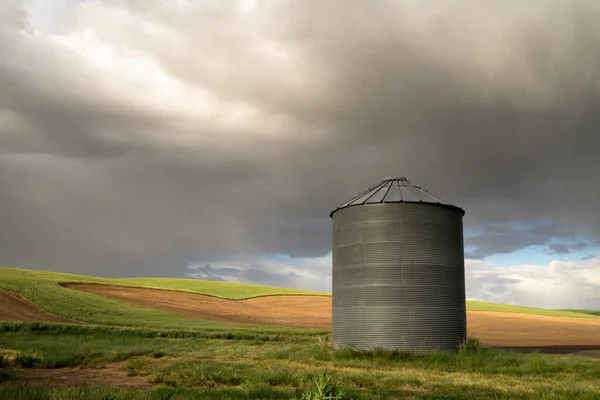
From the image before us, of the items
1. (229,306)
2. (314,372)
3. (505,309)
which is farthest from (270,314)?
(505,309)

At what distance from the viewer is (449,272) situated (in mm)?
23172

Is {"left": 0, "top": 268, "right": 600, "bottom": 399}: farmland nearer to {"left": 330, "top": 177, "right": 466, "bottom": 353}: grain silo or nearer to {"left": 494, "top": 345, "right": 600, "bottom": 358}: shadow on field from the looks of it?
{"left": 330, "top": 177, "right": 466, "bottom": 353}: grain silo

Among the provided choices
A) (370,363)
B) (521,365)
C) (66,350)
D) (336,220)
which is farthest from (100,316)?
(521,365)

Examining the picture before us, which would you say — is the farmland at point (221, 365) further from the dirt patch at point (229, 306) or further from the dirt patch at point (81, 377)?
the dirt patch at point (229, 306)

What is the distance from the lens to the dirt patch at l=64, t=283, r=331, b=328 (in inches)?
2104

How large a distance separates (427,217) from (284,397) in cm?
1265

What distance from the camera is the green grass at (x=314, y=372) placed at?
12977 millimetres

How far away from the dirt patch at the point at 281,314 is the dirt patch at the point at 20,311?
36.7 ft

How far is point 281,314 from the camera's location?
198 feet

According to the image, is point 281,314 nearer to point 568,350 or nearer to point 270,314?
point 270,314

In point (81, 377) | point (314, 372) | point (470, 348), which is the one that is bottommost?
point (81, 377)

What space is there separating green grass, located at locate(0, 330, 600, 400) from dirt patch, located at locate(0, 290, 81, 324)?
43.8ft

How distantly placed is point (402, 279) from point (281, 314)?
131 ft

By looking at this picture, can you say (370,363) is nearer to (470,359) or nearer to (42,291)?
(470,359)
